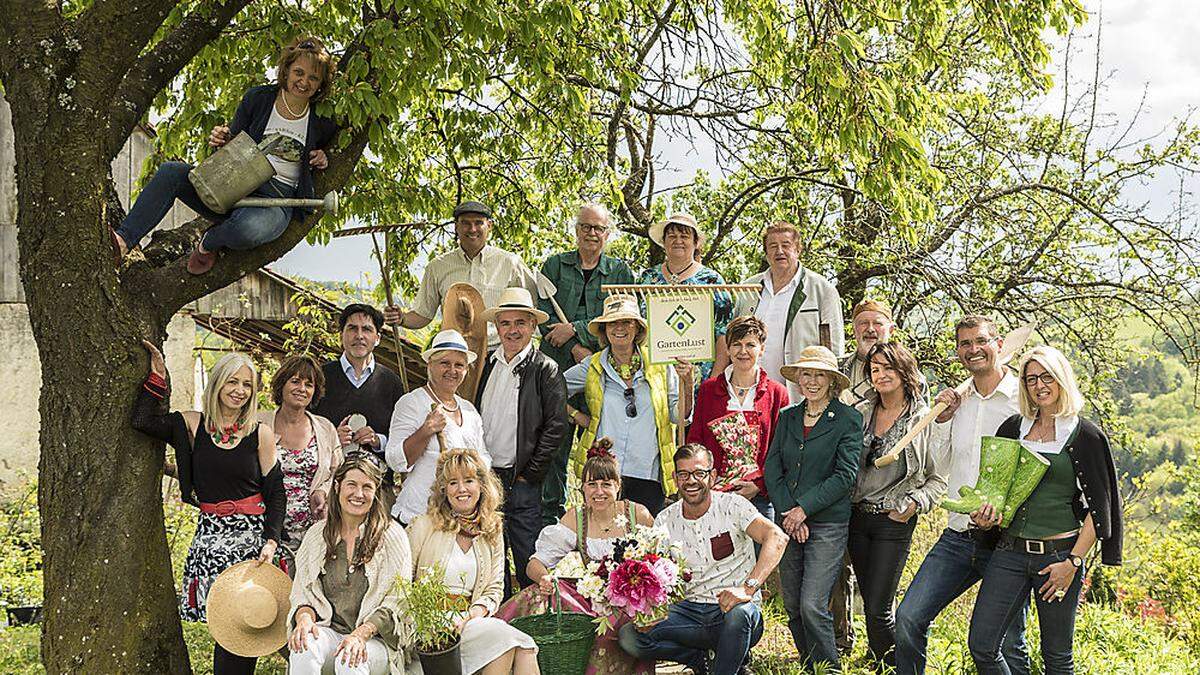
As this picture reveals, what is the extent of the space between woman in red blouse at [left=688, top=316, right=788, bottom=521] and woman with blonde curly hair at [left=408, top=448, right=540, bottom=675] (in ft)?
4.31

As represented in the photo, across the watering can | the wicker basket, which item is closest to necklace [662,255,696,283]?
the wicker basket

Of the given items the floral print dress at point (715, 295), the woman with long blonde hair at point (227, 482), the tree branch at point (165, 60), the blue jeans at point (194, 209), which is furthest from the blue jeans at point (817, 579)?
the tree branch at point (165, 60)

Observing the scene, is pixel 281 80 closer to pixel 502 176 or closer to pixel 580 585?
pixel 580 585

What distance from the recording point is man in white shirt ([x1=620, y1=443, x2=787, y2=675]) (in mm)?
5414

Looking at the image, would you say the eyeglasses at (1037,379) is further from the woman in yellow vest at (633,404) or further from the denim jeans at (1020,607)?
the woman in yellow vest at (633,404)

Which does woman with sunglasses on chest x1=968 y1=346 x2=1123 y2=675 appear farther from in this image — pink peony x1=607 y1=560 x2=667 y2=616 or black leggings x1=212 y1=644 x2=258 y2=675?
black leggings x1=212 y1=644 x2=258 y2=675

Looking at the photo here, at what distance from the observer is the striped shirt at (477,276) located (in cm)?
711

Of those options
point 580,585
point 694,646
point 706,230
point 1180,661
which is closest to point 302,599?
point 580,585

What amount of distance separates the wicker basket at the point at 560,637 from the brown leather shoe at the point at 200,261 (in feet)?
8.42

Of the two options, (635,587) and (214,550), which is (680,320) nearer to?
(635,587)

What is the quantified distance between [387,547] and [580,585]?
0.95 metres

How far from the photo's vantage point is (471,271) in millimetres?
7160

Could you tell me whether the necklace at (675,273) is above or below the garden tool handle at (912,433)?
above

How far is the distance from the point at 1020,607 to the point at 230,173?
4529 mm
